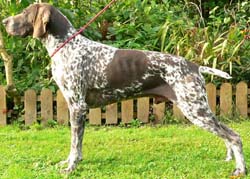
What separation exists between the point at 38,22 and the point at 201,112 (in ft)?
5.84

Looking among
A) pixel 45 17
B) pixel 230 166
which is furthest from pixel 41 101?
pixel 230 166

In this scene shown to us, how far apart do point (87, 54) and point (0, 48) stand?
2.21 meters

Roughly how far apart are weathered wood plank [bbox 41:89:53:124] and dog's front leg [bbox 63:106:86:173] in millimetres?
2079

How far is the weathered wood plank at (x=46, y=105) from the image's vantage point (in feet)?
24.1

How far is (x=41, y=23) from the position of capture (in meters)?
5.18

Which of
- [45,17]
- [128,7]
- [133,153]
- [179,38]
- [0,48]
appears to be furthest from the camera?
[128,7]

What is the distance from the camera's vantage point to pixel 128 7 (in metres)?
8.61

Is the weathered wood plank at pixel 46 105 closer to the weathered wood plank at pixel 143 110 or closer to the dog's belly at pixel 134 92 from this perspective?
the weathered wood plank at pixel 143 110

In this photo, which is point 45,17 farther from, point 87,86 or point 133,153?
point 133,153

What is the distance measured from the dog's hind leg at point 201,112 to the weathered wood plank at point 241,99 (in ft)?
8.41

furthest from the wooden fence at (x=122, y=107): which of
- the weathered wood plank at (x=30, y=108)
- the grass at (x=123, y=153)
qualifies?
the grass at (x=123, y=153)

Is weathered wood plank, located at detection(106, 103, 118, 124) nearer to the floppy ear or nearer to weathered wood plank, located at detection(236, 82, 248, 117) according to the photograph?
weathered wood plank, located at detection(236, 82, 248, 117)

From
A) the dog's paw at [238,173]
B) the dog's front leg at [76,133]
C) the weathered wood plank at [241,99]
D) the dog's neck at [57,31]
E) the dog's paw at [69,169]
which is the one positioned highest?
the dog's neck at [57,31]

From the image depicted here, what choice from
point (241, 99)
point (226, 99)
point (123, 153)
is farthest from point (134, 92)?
point (241, 99)
